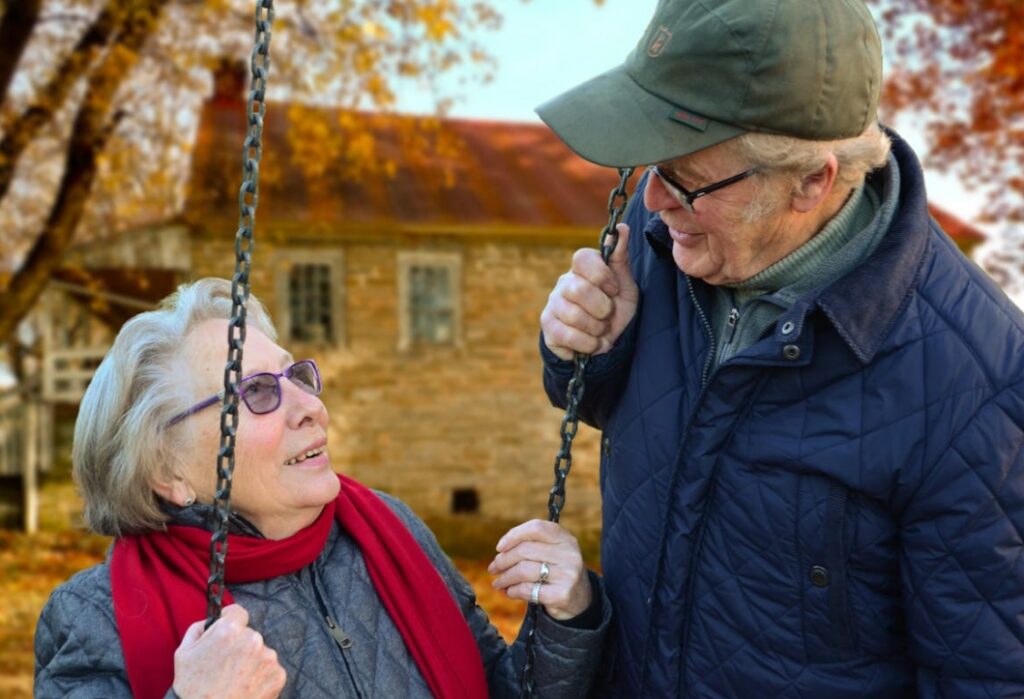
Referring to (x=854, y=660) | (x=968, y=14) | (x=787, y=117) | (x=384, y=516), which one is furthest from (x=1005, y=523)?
(x=968, y=14)

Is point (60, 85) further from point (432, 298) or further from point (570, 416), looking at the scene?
point (570, 416)

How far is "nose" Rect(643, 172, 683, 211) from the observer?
1.88 metres

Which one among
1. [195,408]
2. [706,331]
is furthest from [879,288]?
[195,408]

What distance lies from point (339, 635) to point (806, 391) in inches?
42.4

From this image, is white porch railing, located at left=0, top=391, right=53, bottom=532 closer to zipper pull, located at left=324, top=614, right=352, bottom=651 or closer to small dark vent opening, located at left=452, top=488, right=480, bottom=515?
small dark vent opening, located at left=452, top=488, right=480, bottom=515

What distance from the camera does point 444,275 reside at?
49.2ft

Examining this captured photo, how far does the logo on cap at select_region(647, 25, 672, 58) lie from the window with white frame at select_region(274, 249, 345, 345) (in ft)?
42.4

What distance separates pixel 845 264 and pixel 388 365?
13.0 meters

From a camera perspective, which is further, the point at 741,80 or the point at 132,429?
the point at 132,429

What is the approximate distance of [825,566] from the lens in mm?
1781

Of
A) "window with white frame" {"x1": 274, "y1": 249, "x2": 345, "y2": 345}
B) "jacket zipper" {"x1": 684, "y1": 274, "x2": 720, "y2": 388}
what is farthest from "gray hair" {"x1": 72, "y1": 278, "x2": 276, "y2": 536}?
"window with white frame" {"x1": 274, "y1": 249, "x2": 345, "y2": 345}

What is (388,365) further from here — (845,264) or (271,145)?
(845,264)

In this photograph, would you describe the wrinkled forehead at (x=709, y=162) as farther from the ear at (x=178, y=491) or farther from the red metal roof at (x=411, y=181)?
the red metal roof at (x=411, y=181)

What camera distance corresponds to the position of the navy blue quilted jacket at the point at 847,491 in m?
1.68
